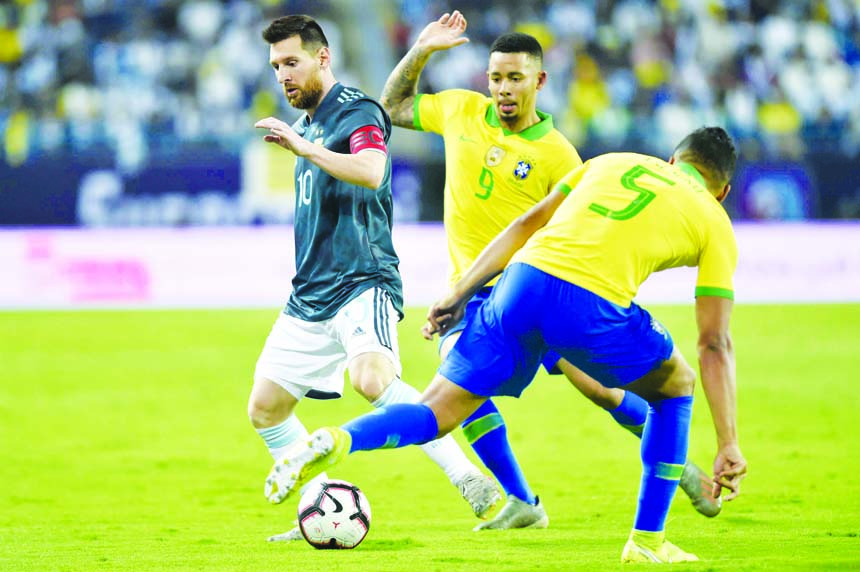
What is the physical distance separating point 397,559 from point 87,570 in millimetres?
1258

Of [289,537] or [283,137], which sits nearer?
[283,137]

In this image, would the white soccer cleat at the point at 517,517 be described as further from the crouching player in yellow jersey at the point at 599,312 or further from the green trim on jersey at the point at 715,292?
the green trim on jersey at the point at 715,292

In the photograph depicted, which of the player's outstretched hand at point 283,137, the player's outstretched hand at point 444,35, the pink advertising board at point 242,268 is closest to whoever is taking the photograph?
the player's outstretched hand at point 283,137

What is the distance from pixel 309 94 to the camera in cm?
620

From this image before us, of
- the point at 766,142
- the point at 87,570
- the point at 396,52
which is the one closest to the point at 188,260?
the point at 396,52

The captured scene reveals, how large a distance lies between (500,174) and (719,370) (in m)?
2.29

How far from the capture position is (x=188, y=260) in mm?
19062

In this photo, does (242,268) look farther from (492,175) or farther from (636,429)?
(636,429)

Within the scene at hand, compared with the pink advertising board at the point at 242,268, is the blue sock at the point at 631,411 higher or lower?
higher

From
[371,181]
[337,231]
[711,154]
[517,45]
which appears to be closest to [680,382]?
[711,154]

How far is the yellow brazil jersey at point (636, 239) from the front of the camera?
488 centimetres

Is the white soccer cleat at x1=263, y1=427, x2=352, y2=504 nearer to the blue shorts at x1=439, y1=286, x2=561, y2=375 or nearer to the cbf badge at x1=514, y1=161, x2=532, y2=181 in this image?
the blue shorts at x1=439, y1=286, x2=561, y2=375

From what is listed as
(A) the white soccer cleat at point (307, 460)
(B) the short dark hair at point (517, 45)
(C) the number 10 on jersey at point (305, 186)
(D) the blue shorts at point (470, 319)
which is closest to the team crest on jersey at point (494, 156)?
(B) the short dark hair at point (517, 45)

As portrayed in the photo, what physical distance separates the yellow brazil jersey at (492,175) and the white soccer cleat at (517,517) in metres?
1.23
